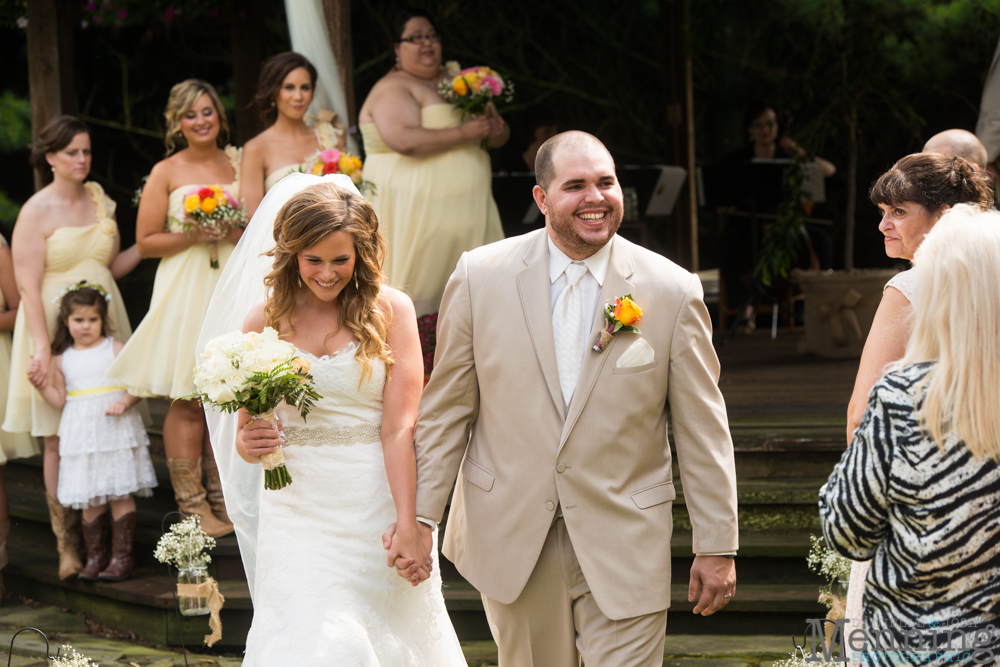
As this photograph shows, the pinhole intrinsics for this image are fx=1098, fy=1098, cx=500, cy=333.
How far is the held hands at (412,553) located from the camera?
3.22 metres

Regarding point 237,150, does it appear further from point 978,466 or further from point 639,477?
point 978,466

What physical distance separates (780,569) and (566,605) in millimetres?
2210

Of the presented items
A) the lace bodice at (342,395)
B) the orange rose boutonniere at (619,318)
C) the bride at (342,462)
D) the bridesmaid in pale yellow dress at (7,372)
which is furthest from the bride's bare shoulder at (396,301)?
the bridesmaid in pale yellow dress at (7,372)

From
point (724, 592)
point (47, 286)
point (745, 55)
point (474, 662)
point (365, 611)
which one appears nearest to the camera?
point (724, 592)

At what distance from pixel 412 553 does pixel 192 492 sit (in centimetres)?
247

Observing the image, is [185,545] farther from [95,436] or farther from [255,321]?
[255,321]

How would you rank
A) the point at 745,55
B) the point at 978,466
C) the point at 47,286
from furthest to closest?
the point at 745,55, the point at 47,286, the point at 978,466

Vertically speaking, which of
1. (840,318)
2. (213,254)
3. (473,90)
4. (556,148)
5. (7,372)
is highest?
(473,90)

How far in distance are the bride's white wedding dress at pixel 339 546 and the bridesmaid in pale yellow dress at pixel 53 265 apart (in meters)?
2.46

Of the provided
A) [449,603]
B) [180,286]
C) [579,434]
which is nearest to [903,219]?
[579,434]

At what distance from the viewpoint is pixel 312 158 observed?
5.31 meters

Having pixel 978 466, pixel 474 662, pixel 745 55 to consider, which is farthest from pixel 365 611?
pixel 745 55

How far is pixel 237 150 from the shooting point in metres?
5.55

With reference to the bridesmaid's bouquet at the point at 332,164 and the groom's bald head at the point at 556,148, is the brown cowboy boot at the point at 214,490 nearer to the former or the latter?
the bridesmaid's bouquet at the point at 332,164
